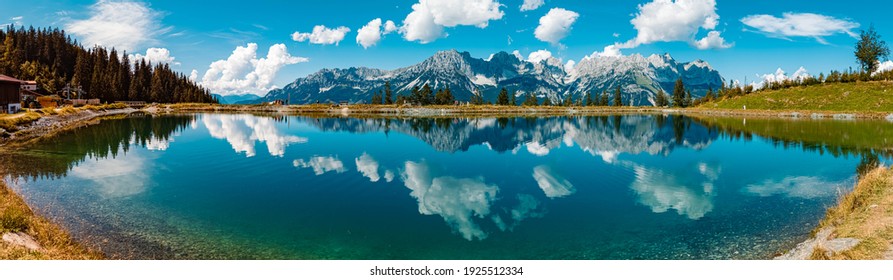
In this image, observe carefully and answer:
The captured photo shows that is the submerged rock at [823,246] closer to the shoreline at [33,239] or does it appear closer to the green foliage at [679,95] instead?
the shoreline at [33,239]

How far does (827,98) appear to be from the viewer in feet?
420

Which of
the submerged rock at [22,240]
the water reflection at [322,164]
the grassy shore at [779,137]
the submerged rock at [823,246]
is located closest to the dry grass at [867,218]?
the grassy shore at [779,137]

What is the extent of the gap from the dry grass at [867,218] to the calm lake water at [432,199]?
3.83 ft

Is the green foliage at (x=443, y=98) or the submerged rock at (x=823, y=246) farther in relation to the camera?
the green foliage at (x=443, y=98)

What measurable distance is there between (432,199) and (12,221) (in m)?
15.3

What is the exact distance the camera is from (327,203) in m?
21.7

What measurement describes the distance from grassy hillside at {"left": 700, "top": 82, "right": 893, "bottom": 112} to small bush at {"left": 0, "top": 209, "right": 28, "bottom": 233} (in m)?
148

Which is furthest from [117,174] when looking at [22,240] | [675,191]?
[675,191]

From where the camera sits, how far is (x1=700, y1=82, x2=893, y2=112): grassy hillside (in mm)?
116000

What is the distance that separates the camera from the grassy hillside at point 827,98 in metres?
116

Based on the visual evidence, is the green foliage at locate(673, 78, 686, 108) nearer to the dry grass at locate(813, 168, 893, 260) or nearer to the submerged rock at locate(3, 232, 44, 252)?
the dry grass at locate(813, 168, 893, 260)

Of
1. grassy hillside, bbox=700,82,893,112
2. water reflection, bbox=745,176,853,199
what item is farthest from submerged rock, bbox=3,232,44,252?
grassy hillside, bbox=700,82,893,112

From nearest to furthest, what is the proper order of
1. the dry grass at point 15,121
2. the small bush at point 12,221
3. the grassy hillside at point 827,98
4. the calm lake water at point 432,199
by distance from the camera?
1. the small bush at point 12,221
2. the calm lake water at point 432,199
3. the dry grass at point 15,121
4. the grassy hillside at point 827,98
